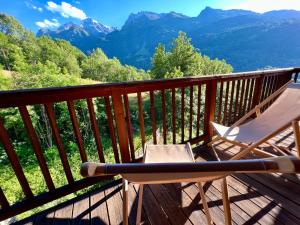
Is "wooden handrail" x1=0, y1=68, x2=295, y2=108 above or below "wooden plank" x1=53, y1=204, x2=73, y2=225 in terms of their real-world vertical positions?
above

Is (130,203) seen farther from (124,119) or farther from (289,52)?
(289,52)

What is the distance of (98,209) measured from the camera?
1711 mm

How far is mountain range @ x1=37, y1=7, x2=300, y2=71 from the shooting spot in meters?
86.9

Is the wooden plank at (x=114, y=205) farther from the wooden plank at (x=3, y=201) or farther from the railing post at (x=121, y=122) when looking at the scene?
the wooden plank at (x=3, y=201)

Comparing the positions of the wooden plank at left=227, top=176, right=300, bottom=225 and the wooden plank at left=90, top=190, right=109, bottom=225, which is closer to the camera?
the wooden plank at left=227, top=176, right=300, bottom=225

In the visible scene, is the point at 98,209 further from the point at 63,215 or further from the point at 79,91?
the point at 79,91

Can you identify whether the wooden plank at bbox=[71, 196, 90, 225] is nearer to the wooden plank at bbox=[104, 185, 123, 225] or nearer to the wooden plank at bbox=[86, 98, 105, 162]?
the wooden plank at bbox=[104, 185, 123, 225]

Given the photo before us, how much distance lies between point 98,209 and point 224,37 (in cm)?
13154

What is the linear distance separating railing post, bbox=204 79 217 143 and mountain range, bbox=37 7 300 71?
300 feet

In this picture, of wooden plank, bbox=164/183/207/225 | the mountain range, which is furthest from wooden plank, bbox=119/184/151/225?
the mountain range

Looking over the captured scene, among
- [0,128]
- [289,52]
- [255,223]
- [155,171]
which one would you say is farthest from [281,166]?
[289,52]

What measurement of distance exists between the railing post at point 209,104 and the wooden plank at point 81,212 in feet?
6.06

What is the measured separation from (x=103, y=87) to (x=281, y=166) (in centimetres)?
141

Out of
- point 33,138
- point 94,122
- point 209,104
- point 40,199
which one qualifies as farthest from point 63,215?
point 209,104
